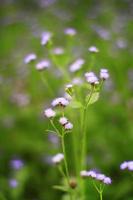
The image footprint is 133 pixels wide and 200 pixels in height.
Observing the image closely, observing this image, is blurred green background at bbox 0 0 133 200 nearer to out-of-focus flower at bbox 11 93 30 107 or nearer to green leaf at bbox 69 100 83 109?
out-of-focus flower at bbox 11 93 30 107

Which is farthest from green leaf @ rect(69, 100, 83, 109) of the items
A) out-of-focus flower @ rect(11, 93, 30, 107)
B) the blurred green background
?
out-of-focus flower @ rect(11, 93, 30, 107)

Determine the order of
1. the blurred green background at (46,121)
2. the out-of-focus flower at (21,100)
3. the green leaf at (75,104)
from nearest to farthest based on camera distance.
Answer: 1. the green leaf at (75,104)
2. the blurred green background at (46,121)
3. the out-of-focus flower at (21,100)

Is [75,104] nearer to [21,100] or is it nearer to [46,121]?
[46,121]

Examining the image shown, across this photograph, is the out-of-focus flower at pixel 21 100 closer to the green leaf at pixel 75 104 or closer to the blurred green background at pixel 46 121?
the blurred green background at pixel 46 121

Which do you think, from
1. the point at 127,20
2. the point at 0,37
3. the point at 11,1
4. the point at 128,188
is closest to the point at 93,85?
the point at 128,188

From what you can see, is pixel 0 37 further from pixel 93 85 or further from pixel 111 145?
pixel 93 85

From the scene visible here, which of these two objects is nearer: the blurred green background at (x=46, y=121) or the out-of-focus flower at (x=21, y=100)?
the blurred green background at (x=46, y=121)

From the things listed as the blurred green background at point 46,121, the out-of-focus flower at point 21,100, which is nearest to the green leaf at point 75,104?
the blurred green background at point 46,121

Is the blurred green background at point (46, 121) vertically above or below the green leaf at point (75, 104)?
above

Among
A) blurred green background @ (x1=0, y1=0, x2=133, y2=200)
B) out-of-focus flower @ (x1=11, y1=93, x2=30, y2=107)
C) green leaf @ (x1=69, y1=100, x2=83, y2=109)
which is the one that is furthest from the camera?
out-of-focus flower @ (x1=11, y1=93, x2=30, y2=107)

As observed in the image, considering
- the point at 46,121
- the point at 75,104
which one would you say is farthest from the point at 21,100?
the point at 75,104

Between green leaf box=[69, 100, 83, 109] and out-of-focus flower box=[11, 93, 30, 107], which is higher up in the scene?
out-of-focus flower box=[11, 93, 30, 107]
